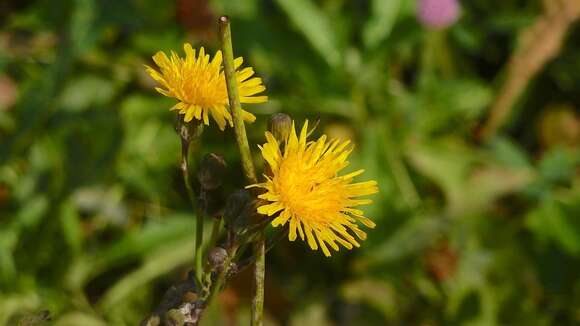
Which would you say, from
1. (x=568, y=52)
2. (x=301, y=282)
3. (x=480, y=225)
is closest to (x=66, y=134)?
(x=301, y=282)

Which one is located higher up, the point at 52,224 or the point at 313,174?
the point at 52,224

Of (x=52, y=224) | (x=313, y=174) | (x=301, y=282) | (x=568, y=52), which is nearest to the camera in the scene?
(x=313, y=174)

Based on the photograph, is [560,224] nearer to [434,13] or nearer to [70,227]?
[434,13]

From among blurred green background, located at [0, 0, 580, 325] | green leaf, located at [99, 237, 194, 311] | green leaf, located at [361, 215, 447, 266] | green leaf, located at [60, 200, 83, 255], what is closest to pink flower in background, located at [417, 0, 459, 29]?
blurred green background, located at [0, 0, 580, 325]

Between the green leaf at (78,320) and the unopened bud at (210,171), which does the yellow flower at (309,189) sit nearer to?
the unopened bud at (210,171)

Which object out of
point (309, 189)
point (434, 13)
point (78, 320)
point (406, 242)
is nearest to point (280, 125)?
point (309, 189)

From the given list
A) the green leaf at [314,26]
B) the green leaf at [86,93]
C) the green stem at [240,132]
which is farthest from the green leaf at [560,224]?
the green stem at [240,132]

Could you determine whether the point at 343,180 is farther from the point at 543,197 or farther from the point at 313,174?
the point at 543,197
